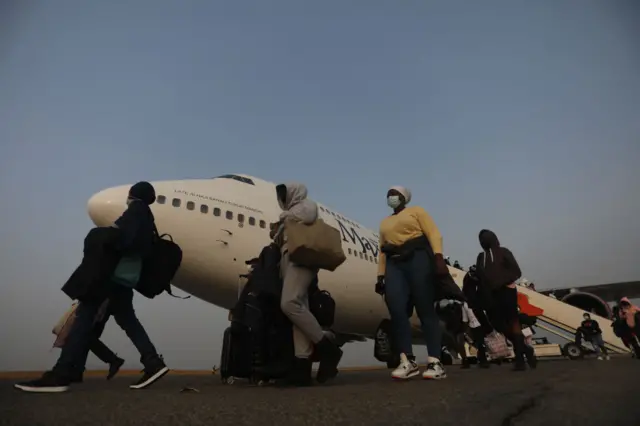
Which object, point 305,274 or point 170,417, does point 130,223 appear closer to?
point 305,274

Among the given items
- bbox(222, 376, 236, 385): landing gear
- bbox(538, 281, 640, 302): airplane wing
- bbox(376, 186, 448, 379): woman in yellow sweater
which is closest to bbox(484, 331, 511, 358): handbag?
bbox(376, 186, 448, 379): woman in yellow sweater

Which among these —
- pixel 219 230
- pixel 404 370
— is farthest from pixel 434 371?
pixel 219 230

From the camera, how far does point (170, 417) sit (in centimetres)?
175

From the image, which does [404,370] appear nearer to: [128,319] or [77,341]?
[128,319]

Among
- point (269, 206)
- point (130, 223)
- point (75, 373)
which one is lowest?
point (75, 373)

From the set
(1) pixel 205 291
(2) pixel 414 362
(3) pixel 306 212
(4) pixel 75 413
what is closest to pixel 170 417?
(4) pixel 75 413

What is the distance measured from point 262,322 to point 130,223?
4.78ft

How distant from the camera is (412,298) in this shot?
4.09 meters

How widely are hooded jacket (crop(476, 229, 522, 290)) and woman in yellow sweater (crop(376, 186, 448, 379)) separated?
167 centimetres

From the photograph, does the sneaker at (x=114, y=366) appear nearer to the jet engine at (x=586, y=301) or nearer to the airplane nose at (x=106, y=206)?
the airplane nose at (x=106, y=206)

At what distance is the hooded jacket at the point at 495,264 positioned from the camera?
5223 millimetres

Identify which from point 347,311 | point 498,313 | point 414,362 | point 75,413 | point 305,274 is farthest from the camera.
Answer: point 347,311

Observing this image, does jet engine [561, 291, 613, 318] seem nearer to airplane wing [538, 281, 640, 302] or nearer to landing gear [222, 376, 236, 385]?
airplane wing [538, 281, 640, 302]

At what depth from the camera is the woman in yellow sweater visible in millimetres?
3865
